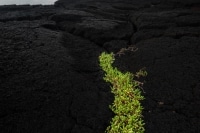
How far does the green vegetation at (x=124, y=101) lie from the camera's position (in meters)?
7.08

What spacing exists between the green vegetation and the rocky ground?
204 mm

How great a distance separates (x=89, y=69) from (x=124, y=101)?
2.42 meters

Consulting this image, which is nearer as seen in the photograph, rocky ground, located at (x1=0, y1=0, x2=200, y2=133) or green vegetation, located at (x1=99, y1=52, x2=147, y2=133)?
green vegetation, located at (x1=99, y1=52, x2=147, y2=133)

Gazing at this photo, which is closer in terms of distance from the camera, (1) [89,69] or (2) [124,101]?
(2) [124,101]

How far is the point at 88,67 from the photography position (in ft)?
33.3

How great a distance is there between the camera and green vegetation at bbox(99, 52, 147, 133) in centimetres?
708

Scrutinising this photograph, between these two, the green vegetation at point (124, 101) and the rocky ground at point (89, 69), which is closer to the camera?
the green vegetation at point (124, 101)

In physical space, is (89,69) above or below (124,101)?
above

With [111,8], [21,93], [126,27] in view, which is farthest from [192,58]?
[111,8]

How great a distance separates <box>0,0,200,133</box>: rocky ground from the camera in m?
7.27

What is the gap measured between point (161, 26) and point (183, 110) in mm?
6495

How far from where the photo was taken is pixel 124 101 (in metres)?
8.07

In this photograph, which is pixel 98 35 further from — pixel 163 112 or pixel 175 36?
pixel 163 112

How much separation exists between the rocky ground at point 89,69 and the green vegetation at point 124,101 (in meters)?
0.20
